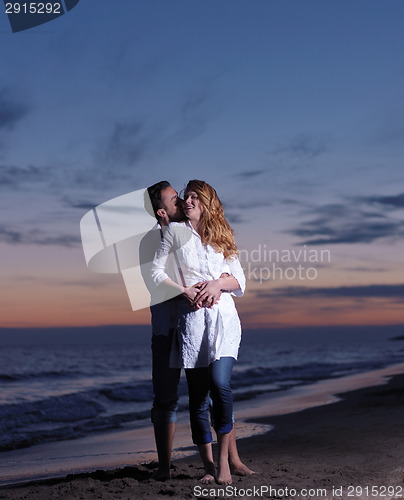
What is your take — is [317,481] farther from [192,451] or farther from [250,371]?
[250,371]

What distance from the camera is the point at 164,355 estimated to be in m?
3.94

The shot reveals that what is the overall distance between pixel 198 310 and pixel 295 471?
1513mm

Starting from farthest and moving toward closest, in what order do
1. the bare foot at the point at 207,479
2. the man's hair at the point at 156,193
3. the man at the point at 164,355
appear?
the man's hair at the point at 156,193 < the man at the point at 164,355 < the bare foot at the point at 207,479

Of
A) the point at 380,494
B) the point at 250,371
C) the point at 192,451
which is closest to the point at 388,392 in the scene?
the point at 192,451

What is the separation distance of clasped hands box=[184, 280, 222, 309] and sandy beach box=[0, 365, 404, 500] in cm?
114

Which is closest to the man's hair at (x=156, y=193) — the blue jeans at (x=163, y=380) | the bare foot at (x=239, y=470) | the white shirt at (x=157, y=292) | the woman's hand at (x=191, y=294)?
the white shirt at (x=157, y=292)

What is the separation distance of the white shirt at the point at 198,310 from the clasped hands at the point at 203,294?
6 centimetres

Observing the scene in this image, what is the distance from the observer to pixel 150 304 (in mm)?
4023

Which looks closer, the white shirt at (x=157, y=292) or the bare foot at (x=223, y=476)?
the bare foot at (x=223, y=476)

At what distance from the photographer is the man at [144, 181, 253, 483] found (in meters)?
3.93

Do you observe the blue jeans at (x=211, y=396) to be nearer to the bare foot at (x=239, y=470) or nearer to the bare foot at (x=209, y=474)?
the bare foot at (x=209, y=474)

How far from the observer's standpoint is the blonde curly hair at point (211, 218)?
12.7 ft

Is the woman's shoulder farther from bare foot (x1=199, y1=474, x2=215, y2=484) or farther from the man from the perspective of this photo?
bare foot (x1=199, y1=474, x2=215, y2=484)

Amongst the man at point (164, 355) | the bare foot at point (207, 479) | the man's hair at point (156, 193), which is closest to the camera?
the bare foot at point (207, 479)
